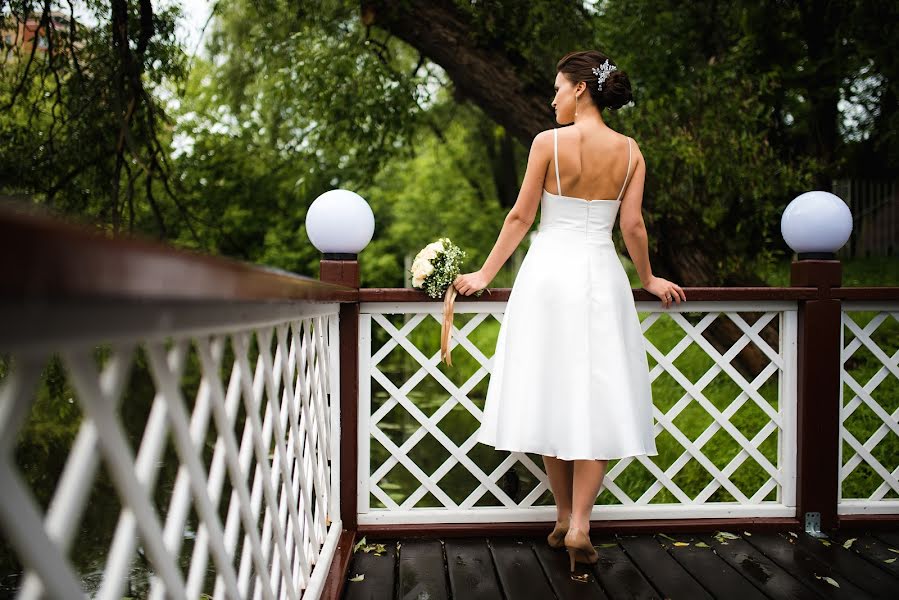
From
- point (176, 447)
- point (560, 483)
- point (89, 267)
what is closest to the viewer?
point (89, 267)

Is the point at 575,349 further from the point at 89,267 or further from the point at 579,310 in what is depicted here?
the point at 89,267

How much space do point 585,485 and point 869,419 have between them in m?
3.56

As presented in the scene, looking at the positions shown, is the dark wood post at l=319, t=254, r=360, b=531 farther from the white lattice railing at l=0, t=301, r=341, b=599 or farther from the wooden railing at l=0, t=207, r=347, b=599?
the wooden railing at l=0, t=207, r=347, b=599

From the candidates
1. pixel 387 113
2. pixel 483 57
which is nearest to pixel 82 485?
pixel 483 57

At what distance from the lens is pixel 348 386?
9.51ft

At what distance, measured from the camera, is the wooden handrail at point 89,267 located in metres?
0.54

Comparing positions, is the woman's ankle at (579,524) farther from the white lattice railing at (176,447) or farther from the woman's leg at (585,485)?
the white lattice railing at (176,447)

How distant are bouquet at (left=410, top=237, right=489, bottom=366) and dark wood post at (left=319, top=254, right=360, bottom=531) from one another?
25 cm

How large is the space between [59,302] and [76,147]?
5.00m

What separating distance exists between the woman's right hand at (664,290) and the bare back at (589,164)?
1.37ft

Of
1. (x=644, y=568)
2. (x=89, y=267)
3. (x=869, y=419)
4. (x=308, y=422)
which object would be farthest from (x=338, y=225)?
(x=869, y=419)

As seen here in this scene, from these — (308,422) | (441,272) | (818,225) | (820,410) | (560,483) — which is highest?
(818,225)

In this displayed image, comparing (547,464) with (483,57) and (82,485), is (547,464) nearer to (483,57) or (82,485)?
(82,485)

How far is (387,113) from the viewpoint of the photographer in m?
6.55
